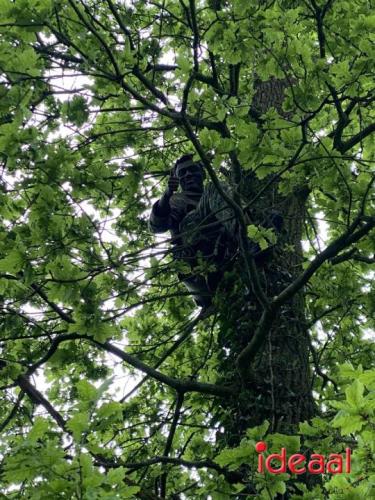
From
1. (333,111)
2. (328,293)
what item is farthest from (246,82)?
(328,293)

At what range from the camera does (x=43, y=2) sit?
3.59m

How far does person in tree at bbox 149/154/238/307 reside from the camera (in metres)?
5.43

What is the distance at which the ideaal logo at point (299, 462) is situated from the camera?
9.89 ft

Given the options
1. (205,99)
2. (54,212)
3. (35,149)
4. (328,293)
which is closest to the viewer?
(35,149)

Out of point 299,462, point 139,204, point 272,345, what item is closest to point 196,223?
point 139,204

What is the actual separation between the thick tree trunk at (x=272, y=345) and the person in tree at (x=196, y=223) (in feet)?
0.84

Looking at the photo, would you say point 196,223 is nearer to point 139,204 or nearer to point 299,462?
point 139,204

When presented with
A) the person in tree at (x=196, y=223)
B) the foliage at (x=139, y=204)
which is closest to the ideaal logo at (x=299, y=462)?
the foliage at (x=139, y=204)

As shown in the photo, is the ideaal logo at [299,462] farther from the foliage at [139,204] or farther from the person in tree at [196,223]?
the person in tree at [196,223]

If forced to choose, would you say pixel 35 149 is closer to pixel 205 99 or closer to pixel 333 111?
pixel 205 99

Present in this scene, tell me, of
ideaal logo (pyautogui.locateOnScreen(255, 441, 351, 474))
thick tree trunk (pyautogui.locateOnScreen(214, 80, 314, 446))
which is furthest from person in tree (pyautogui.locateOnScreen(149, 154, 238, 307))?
ideaal logo (pyautogui.locateOnScreen(255, 441, 351, 474))

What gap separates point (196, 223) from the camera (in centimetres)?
581

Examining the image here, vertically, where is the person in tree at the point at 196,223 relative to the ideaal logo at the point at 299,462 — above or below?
above

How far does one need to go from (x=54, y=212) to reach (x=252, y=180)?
2303mm
